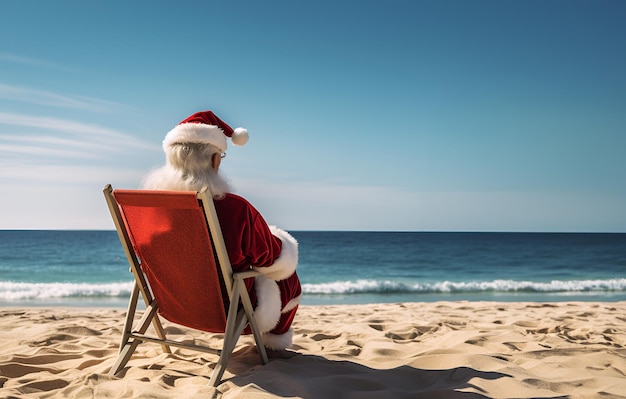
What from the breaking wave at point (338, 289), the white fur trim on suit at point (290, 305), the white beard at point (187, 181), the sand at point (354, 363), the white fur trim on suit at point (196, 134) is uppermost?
the white fur trim on suit at point (196, 134)

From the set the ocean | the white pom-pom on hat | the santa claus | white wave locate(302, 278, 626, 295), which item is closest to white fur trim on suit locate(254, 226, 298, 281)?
the santa claus

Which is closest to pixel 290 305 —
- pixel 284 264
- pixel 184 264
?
pixel 284 264

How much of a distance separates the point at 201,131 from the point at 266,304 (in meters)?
0.96

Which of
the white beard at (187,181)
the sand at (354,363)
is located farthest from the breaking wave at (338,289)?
the white beard at (187,181)

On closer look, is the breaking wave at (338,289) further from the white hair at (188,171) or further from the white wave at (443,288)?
the white hair at (188,171)

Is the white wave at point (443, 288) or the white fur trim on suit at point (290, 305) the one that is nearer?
the white fur trim on suit at point (290, 305)

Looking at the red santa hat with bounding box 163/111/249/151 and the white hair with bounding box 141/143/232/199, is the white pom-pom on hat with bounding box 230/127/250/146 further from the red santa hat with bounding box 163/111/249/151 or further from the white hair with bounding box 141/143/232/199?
the white hair with bounding box 141/143/232/199

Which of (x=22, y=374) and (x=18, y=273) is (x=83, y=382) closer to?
(x=22, y=374)

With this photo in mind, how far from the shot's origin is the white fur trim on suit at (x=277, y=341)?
2.96 meters

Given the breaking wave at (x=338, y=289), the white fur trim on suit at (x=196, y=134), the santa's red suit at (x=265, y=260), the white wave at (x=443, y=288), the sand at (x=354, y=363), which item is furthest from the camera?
the white wave at (x=443, y=288)

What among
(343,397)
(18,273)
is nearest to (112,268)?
(18,273)

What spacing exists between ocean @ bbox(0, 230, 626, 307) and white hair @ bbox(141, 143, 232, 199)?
20.4 ft

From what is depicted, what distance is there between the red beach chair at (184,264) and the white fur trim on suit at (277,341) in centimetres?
20

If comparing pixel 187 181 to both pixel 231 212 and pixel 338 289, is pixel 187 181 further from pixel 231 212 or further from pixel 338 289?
pixel 338 289
